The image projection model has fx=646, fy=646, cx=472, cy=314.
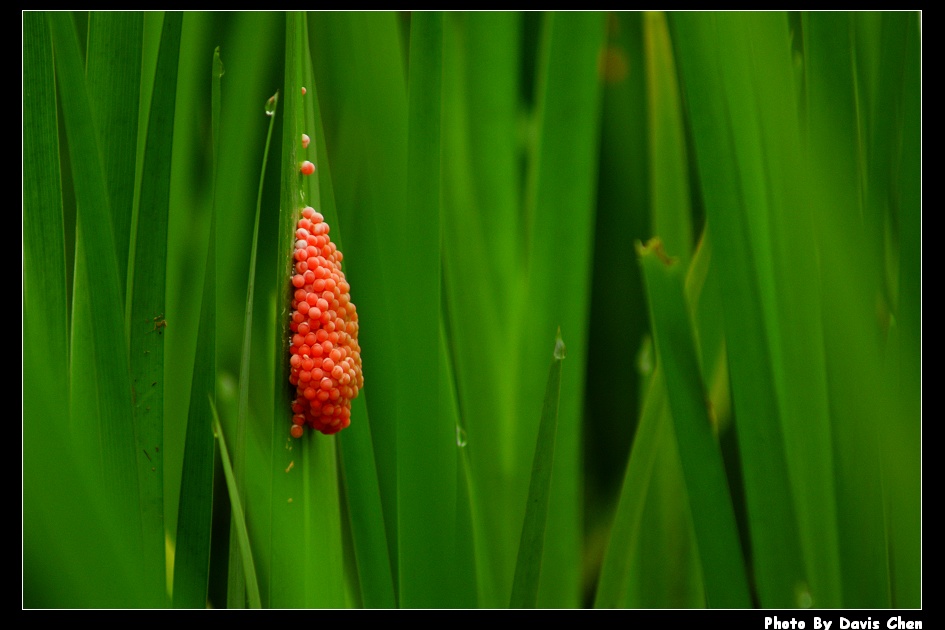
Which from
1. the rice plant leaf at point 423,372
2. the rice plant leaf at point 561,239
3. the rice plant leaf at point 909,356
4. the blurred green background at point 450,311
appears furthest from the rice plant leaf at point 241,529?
the rice plant leaf at point 909,356

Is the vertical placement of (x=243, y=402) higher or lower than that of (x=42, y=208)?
lower

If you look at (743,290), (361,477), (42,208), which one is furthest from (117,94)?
(743,290)

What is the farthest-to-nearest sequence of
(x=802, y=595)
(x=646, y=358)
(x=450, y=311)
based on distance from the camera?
(x=646, y=358)
(x=450, y=311)
(x=802, y=595)

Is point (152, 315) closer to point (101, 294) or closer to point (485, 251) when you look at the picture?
point (101, 294)

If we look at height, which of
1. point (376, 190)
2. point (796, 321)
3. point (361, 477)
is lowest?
point (361, 477)

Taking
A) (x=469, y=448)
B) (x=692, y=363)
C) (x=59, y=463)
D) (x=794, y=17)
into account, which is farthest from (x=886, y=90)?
(x=59, y=463)

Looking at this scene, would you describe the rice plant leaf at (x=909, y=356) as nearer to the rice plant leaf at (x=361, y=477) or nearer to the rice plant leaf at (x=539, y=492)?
the rice plant leaf at (x=539, y=492)
